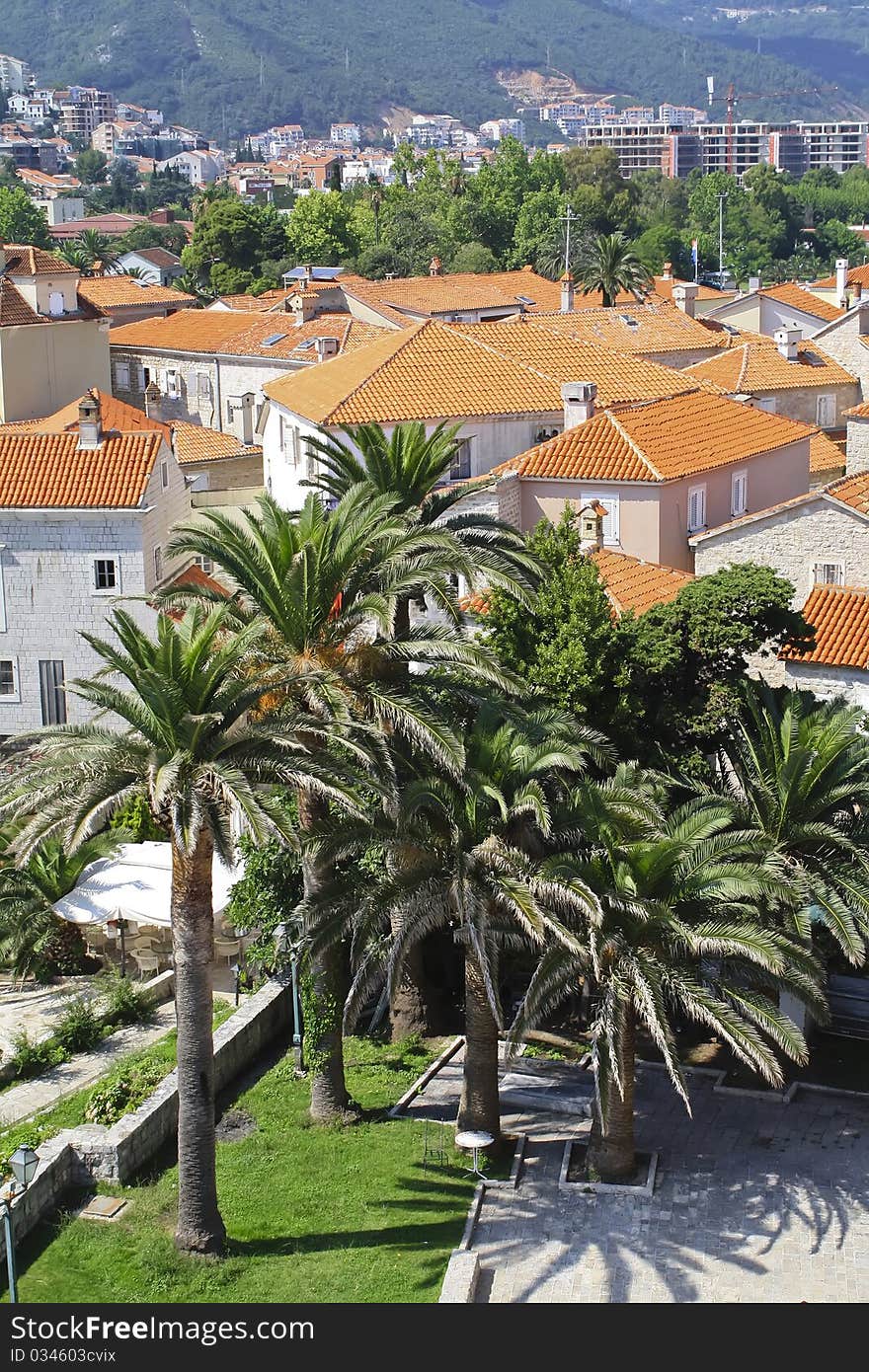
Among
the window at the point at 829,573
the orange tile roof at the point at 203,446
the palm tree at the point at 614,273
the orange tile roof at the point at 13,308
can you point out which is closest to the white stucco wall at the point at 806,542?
the window at the point at 829,573

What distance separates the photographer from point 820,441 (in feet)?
181

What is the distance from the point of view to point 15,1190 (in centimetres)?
2028

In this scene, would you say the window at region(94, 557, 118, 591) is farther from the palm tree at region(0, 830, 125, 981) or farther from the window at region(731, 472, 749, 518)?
the window at region(731, 472, 749, 518)

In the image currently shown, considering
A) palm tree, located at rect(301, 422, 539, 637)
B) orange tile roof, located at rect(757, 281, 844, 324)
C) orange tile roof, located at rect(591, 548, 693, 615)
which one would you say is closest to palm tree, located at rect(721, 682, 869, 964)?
palm tree, located at rect(301, 422, 539, 637)

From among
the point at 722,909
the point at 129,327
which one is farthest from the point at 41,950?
the point at 129,327

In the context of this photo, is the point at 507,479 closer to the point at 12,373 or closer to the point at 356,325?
the point at 12,373

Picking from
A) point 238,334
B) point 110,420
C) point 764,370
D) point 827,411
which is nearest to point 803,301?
point 238,334

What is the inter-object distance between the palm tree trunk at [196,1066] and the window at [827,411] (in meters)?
46.8

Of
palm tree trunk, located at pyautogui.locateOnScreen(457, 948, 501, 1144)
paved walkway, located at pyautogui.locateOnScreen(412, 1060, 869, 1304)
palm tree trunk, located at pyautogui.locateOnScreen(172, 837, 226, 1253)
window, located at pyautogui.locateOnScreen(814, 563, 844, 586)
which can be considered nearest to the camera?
paved walkway, located at pyautogui.locateOnScreen(412, 1060, 869, 1304)

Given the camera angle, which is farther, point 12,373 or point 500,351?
point 12,373

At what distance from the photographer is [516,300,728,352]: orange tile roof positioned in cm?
Result: 6316

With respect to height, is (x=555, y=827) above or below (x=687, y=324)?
below

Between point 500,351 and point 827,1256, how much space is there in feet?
110

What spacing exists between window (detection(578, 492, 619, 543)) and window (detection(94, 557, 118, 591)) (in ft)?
33.8
